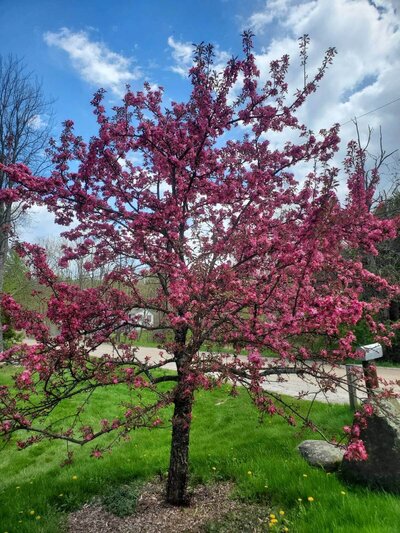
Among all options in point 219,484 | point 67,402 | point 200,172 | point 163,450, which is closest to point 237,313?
point 200,172

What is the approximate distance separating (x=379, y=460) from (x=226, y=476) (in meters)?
1.84

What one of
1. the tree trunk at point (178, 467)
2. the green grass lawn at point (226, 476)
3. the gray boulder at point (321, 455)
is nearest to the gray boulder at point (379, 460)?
the green grass lawn at point (226, 476)

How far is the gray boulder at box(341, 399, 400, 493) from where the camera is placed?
3969 millimetres

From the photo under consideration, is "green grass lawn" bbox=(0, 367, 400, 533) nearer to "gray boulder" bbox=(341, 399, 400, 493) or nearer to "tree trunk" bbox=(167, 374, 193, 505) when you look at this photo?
"gray boulder" bbox=(341, 399, 400, 493)

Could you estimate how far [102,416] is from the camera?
28.0 ft

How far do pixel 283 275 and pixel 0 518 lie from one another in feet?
12.9

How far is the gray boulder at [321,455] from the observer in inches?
183

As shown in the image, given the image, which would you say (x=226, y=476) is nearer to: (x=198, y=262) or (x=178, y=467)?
(x=178, y=467)

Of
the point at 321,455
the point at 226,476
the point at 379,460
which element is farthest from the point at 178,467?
the point at 379,460

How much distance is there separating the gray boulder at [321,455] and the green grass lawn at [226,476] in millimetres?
185

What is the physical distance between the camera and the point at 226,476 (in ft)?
15.6

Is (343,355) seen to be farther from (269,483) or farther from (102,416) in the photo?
(102,416)

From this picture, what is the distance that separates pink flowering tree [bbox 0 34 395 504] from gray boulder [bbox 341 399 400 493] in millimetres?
1135

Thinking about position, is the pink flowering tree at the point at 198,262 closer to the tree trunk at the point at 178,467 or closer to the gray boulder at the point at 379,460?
the tree trunk at the point at 178,467
